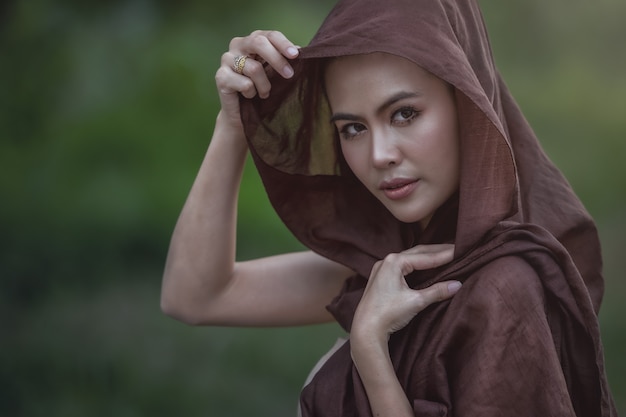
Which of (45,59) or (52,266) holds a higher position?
(45,59)

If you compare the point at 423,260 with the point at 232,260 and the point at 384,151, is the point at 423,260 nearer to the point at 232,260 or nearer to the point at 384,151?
the point at 384,151

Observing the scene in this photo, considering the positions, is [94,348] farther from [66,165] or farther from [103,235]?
[66,165]

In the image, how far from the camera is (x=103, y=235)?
3.99m

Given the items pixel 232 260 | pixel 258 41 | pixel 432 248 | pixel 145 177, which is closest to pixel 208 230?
pixel 232 260

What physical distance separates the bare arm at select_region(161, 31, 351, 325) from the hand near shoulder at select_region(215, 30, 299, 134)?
0.06 m

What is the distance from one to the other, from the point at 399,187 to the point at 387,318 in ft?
0.80

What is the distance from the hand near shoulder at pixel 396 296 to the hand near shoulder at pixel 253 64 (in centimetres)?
43

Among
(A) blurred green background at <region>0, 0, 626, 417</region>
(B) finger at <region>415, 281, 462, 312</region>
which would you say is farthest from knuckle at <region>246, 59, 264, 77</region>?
(A) blurred green background at <region>0, 0, 626, 417</region>

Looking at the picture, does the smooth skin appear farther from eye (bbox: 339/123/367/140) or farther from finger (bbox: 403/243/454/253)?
eye (bbox: 339/123/367/140)

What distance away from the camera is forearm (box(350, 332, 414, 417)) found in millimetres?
1522

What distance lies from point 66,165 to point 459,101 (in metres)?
2.74

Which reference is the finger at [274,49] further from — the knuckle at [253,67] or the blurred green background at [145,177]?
the blurred green background at [145,177]

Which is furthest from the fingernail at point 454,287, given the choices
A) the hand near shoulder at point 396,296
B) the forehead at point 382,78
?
the forehead at point 382,78

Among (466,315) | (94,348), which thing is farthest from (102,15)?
(466,315)
